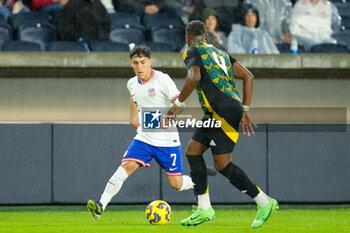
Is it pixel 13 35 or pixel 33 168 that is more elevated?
pixel 13 35

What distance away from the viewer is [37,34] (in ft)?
37.4

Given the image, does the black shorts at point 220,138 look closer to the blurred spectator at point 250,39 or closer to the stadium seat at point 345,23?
the blurred spectator at point 250,39

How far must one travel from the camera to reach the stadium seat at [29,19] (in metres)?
11.6

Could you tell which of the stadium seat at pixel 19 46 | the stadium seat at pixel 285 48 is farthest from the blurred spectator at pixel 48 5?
the stadium seat at pixel 285 48

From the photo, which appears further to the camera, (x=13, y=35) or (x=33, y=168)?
(x=13, y=35)

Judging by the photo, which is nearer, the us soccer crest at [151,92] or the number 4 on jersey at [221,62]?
the number 4 on jersey at [221,62]

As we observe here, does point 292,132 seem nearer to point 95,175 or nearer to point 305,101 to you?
point 305,101

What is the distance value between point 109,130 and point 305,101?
3.11 m

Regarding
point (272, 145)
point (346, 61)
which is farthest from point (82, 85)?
point (346, 61)

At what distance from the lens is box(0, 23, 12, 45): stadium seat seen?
11.2 meters

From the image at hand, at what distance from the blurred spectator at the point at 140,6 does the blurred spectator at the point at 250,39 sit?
1654 mm

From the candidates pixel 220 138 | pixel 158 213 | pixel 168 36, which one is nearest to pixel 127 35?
pixel 168 36

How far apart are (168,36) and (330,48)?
2.54 meters

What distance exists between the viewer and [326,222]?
815 cm
